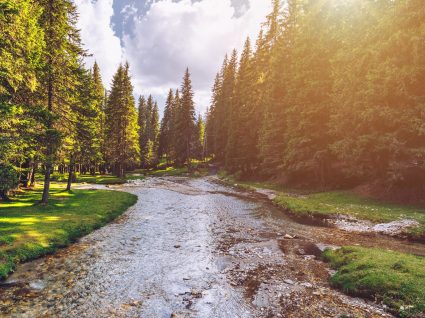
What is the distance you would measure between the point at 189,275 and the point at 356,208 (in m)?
15.4

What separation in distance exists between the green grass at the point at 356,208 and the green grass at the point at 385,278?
221 inches

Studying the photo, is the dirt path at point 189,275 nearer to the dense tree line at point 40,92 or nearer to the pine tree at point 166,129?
the dense tree line at point 40,92

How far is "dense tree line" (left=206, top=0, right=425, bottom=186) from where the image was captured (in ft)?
71.8

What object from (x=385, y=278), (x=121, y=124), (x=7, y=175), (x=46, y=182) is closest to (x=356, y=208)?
(x=385, y=278)

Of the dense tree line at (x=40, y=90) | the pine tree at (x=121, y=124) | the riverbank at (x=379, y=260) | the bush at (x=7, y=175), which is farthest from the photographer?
the pine tree at (x=121, y=124)

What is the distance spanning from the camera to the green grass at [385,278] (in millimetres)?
8250

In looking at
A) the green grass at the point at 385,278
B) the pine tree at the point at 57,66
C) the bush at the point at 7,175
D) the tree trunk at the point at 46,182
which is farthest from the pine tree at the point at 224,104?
the green grass at the point at 385,278

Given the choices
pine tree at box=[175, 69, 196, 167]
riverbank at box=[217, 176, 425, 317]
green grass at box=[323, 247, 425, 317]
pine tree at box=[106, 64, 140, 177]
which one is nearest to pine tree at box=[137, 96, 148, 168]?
pine tree at box=[175, 69, 196, 167]

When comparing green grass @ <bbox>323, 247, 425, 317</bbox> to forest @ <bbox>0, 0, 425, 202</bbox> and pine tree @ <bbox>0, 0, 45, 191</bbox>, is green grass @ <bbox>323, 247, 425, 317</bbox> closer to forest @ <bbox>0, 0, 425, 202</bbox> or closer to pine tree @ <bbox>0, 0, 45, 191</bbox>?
forest @ <bbox>0, 0, 425, 202</bbox>

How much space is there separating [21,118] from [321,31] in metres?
30.2

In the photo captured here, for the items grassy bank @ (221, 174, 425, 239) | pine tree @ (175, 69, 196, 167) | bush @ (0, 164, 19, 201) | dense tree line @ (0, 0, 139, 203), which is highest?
pine tree @ (175, 69, 196, 167)

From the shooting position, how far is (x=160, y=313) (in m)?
8.12

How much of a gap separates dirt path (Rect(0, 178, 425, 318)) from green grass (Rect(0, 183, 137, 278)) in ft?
2.11

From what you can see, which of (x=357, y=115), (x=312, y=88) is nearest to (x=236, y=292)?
(x=357, y=115)
